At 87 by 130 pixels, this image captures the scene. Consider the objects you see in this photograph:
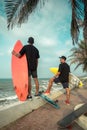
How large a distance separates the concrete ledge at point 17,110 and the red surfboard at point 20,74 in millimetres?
340

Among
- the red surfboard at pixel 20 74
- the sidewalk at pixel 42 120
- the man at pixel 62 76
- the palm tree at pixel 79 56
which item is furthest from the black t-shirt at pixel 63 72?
the palm tree at pixel 79 56

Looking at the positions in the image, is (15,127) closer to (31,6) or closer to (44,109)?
(44,109)

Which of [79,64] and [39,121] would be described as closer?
[39,121]

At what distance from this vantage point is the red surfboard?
698 cm

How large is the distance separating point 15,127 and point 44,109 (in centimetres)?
183

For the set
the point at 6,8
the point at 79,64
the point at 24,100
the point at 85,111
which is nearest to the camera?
the point at 85,111

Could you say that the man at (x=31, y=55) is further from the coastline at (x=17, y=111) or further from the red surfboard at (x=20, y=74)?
the coastline at (x=17, y=111)

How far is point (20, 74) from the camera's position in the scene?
7270mm

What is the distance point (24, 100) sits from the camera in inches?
269

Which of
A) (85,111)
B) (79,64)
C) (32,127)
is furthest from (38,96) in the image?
(79,64)

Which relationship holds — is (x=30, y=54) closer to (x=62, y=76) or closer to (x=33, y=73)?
(x=33, y=73)

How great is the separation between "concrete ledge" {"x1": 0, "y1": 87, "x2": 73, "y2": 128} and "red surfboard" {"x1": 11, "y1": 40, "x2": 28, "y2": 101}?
34 cm

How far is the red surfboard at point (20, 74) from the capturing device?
275 inches

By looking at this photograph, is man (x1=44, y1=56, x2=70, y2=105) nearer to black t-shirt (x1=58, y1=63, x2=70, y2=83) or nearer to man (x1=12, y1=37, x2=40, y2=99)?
black t-shirt (x1=58, y1=63, x2=70, y2=83)
